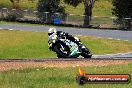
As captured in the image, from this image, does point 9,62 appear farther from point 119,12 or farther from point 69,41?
point 119,12

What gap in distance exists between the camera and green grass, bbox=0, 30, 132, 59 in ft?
93.5

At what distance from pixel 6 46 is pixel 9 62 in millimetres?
14186

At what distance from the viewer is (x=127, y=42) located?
3391cm

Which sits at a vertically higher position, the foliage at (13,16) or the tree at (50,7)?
the tree at (50,7)

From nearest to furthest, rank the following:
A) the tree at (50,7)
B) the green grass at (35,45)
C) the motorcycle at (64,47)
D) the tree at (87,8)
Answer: the motorcycle at (64,47) → the green grass at (35,45) → the tree at (87,8) → the tree at (50,7)

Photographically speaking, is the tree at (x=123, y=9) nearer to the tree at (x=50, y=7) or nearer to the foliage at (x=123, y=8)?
the foliage at (x=123, y=8)

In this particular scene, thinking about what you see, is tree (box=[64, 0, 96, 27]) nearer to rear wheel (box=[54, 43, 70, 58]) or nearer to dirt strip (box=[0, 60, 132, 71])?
rear wheel (box=[54, 43, 70, 58])

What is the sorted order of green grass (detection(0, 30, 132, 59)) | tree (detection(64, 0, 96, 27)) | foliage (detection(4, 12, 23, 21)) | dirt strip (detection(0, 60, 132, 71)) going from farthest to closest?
foliage (detection(4, 12, 23, 21))
tree (detection(64, 0, 96, 27))
green grass (detection(0, 30, 132, 59))
dirt strip (detection(0, 60, 132, 71))

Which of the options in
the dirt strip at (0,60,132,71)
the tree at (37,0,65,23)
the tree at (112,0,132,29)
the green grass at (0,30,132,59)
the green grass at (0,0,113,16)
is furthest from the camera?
the green grass at (0,0,113,16)

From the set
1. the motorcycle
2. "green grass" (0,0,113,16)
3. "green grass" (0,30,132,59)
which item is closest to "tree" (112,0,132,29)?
"green grass" (0,30,132,59)

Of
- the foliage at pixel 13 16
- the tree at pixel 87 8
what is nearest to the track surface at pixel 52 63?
the tree at pixel 87 8

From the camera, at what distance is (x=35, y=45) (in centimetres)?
3159

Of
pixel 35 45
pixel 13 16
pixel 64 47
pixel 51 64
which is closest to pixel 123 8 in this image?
pixel 13 16

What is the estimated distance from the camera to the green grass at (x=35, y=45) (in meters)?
28.5
